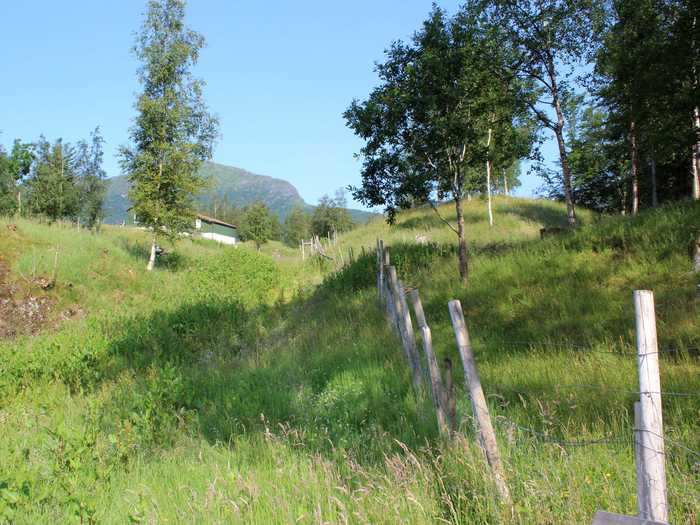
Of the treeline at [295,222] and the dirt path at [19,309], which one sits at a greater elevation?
the treeline at [295,222]

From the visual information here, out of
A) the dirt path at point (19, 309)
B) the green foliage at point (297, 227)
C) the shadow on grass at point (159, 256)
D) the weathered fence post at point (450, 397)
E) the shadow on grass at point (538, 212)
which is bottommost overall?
the dirt path at point (19, 309)

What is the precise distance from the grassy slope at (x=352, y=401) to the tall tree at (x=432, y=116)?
113 inches

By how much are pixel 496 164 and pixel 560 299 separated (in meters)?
6.09

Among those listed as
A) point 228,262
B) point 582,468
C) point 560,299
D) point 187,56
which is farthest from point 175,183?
point 582,468

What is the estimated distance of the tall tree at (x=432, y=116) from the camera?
43.2ft

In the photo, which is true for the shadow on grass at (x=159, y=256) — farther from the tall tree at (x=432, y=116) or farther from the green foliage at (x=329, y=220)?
the green foliage at (x=329, y=220)

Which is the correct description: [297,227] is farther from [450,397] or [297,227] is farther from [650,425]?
[650,425]

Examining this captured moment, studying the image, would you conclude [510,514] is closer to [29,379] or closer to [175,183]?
[29,379]

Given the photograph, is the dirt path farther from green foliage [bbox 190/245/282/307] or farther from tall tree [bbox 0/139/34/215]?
tall tree [bbox 0/139/34/215]

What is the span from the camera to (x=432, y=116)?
1361cm

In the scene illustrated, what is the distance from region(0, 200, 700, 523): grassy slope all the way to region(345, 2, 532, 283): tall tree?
113 inches

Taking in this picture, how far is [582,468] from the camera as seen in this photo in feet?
11.3

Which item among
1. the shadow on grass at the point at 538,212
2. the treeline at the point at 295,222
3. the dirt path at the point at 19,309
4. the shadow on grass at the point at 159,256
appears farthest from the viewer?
the treeline at the point at 295,222

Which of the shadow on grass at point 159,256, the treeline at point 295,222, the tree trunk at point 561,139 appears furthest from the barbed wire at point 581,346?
the treeline at point 295,222
